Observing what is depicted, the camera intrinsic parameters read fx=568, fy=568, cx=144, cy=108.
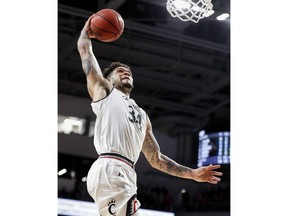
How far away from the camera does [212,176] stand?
385cm

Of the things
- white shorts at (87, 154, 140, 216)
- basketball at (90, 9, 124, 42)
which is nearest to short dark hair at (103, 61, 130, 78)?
basketball at (90, 9, 124, 42)

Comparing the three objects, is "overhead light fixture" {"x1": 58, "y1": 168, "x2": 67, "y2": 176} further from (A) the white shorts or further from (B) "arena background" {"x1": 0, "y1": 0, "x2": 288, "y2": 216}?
(A) the white shorts

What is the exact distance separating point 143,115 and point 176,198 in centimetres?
1244

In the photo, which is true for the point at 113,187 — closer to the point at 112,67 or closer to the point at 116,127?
the point at 116,127

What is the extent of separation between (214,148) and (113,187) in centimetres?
1045

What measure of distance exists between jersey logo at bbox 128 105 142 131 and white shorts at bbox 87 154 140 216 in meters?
0.27

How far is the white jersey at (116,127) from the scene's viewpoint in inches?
135

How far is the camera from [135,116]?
3609mm

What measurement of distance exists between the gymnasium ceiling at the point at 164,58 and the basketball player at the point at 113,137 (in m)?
5.21

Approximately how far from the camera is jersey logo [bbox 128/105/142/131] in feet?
11.7

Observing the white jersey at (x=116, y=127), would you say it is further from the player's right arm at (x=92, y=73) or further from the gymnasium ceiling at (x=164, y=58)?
the gymnasium ceiling at (x=164, y=58)

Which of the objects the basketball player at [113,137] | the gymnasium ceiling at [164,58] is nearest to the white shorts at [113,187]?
the basketball player at [113,137]
